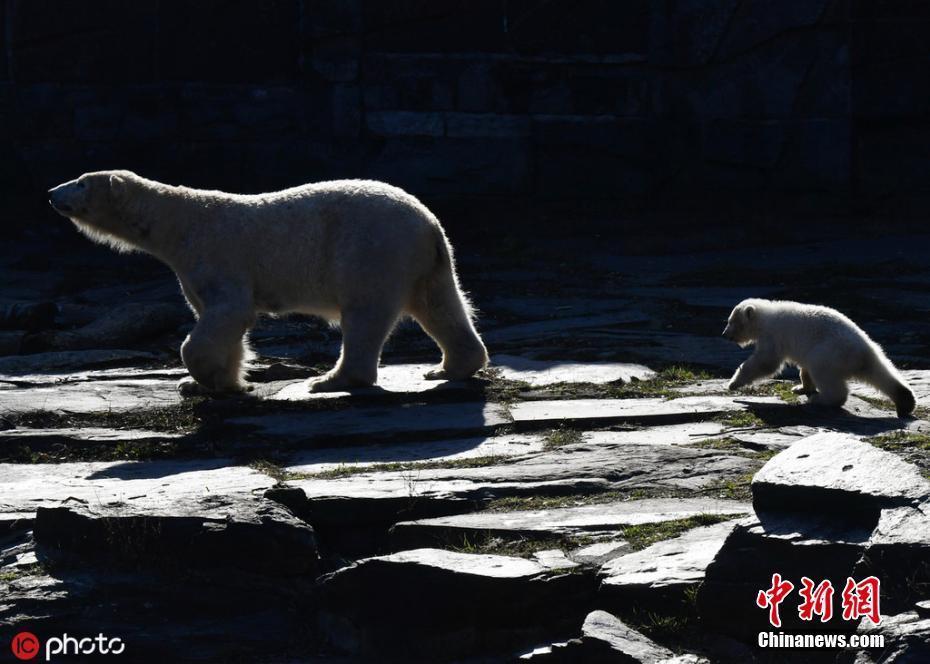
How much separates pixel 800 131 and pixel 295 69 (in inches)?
208

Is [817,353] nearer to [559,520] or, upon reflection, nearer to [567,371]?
[567,371]

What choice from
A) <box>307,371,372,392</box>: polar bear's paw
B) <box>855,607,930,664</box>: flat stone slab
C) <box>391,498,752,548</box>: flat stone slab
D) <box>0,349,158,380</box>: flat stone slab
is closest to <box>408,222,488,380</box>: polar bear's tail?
<box>307,371,372,392</box>: polar bear's paw

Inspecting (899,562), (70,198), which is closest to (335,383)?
(70,198)

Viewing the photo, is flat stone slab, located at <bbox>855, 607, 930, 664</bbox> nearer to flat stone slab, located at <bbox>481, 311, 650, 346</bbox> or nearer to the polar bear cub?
the polar bear cub

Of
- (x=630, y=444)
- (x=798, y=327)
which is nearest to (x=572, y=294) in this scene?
(x=798, y=327)

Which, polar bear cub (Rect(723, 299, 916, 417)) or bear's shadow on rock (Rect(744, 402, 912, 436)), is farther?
polar bear cub (Rect(723, 299, 916, 417))

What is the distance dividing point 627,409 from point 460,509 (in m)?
1.60

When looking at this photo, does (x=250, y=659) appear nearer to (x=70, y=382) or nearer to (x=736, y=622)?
(x=736, y=622)

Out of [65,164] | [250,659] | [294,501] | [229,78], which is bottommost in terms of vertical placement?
[250,659]

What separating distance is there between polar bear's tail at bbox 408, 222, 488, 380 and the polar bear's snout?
1.84 meters

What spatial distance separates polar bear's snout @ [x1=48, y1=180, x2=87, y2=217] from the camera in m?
7.22

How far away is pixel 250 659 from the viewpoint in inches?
175

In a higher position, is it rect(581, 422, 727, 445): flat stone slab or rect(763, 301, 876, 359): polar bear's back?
rect(763, 301, 876, 359): polar bear's back

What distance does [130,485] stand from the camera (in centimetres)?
536
